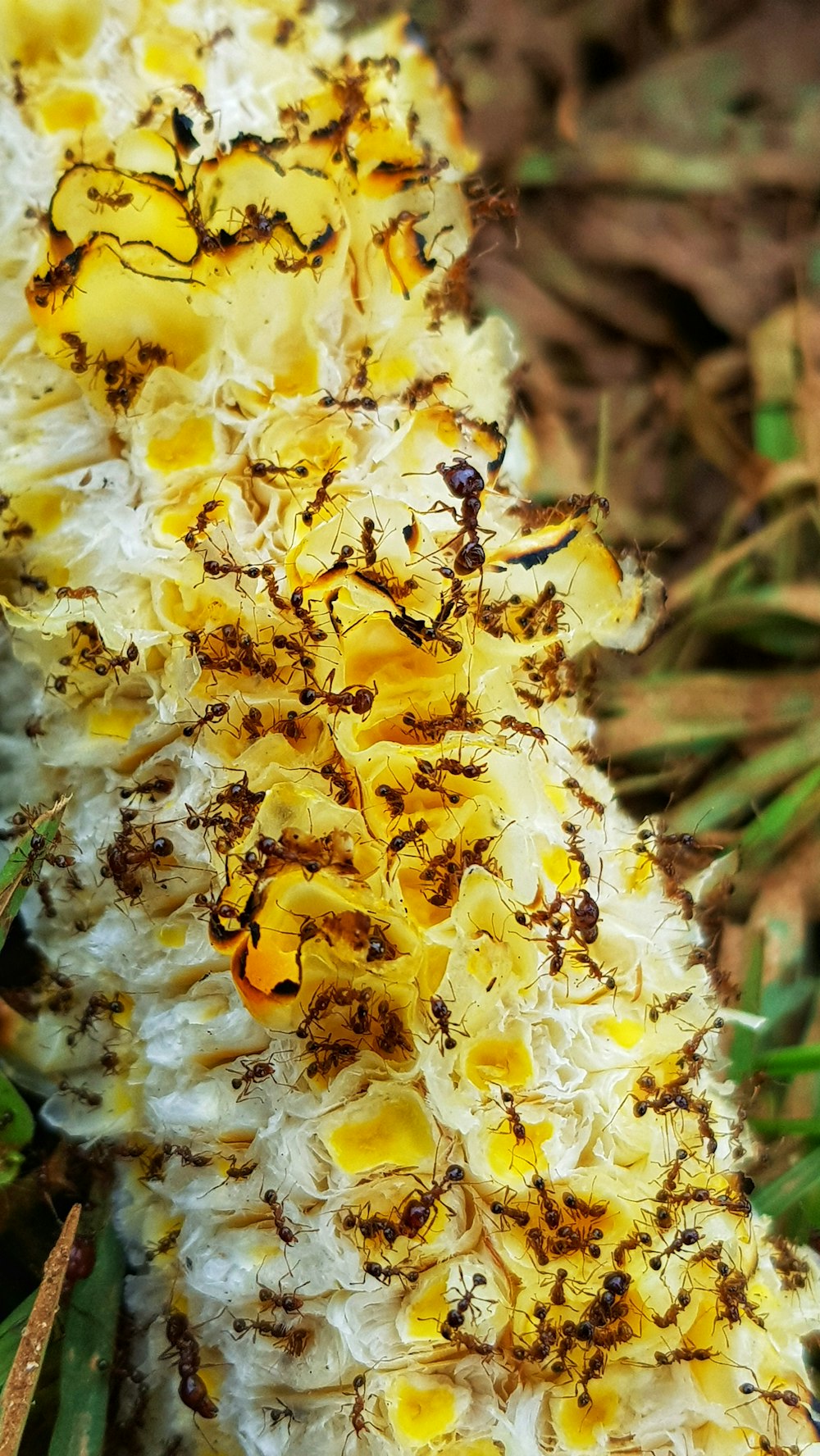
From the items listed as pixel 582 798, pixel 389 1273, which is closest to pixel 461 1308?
pixel 389 1273

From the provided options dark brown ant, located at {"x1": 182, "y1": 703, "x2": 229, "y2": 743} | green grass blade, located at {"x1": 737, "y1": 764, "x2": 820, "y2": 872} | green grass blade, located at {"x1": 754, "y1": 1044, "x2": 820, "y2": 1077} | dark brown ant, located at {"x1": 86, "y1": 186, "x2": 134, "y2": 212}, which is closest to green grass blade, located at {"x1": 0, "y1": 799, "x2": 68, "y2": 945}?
dark brown ant, located at {"x1": 182, "y1": 703, "x2": 229, "y2": 743}

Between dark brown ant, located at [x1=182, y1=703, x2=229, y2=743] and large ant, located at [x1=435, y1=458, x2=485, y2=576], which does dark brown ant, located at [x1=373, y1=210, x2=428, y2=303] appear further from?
dark brown ant, located at [x1=182, y1=703, x2=229, y2=743]

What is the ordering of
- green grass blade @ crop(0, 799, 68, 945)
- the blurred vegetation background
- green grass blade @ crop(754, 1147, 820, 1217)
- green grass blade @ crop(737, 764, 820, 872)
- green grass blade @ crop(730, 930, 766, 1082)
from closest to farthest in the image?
green grass blade @ crop(0, 799, 68, 945) → green grass blade @ crop(754, 1147, 820, 1217) → green grass blade @ crop(730, 930, 766, 1082) → green grass blade @ crop(737, 764, 820, 872) → the blurred vegetation background

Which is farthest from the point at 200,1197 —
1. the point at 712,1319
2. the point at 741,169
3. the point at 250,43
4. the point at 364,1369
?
the point at 741,169

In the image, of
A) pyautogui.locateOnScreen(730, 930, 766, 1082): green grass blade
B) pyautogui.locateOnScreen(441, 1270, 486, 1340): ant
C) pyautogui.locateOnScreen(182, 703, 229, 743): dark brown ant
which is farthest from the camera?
pyautogui.locateOnScreen(730, 930, 766, 1082): green grass blade

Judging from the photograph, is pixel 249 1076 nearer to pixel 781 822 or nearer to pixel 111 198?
pixel 111 198

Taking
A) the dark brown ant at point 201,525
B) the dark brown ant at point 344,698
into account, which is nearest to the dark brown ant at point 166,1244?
Answer: the dark brown ant at point 344,698

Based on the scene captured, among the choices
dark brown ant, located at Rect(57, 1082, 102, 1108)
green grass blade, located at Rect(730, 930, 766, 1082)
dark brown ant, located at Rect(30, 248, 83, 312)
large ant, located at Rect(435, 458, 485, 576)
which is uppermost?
dark brown ant, located at Rect(30, 248, 83, 312)

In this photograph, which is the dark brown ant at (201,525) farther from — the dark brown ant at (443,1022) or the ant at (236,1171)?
the ant at (236,1171)
